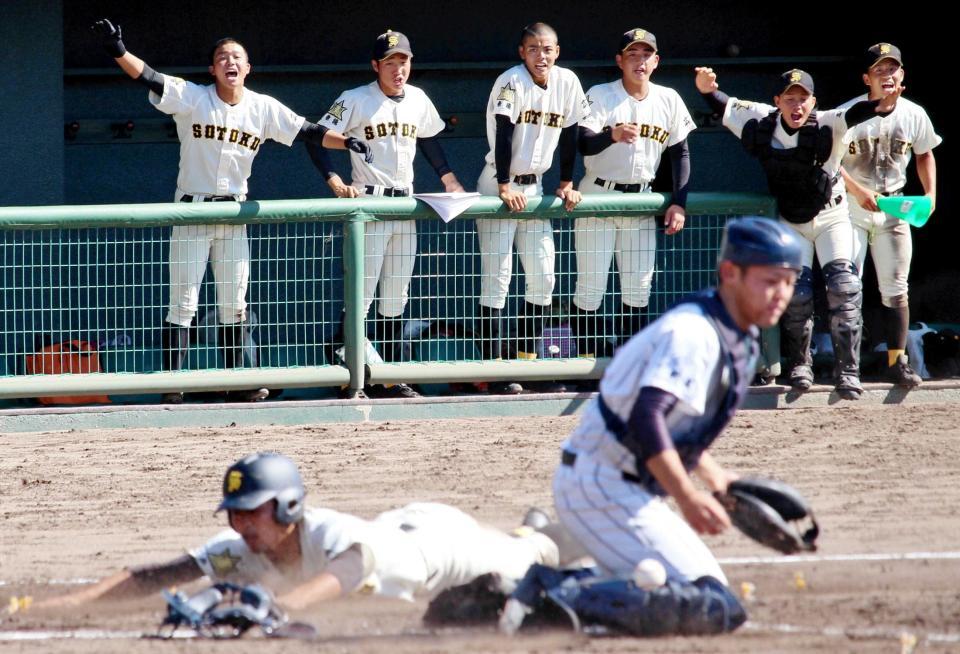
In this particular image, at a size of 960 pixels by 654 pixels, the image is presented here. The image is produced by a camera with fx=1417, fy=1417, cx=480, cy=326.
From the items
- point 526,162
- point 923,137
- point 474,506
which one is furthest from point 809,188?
point 474,506

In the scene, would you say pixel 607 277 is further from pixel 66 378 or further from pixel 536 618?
pixel 536 618

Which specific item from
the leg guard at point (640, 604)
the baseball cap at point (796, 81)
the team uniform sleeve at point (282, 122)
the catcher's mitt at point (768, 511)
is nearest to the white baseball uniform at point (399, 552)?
the leg guard at point (640, 604)

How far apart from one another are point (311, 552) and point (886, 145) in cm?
557

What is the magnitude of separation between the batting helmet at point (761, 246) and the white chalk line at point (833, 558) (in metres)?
1.58

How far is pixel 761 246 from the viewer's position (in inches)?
165

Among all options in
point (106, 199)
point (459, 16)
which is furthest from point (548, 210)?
point (106, 199)

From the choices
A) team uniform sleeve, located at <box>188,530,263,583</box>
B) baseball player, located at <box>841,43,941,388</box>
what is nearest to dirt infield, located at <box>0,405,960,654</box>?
team uniform sleeve, located at <box>188,530,263,583</box>

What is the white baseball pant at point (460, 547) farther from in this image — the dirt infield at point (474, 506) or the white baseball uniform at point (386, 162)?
the white baseball uniform at point (386, 162)

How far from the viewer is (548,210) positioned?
8.30 metres

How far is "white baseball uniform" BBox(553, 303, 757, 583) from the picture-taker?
4.18m

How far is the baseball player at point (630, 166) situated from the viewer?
8.44 m

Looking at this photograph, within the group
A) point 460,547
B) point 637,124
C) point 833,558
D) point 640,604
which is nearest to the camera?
point 640,604

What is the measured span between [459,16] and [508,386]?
148 inches

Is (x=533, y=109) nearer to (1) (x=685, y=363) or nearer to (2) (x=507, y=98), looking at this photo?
(2) (x=507, y=98)
